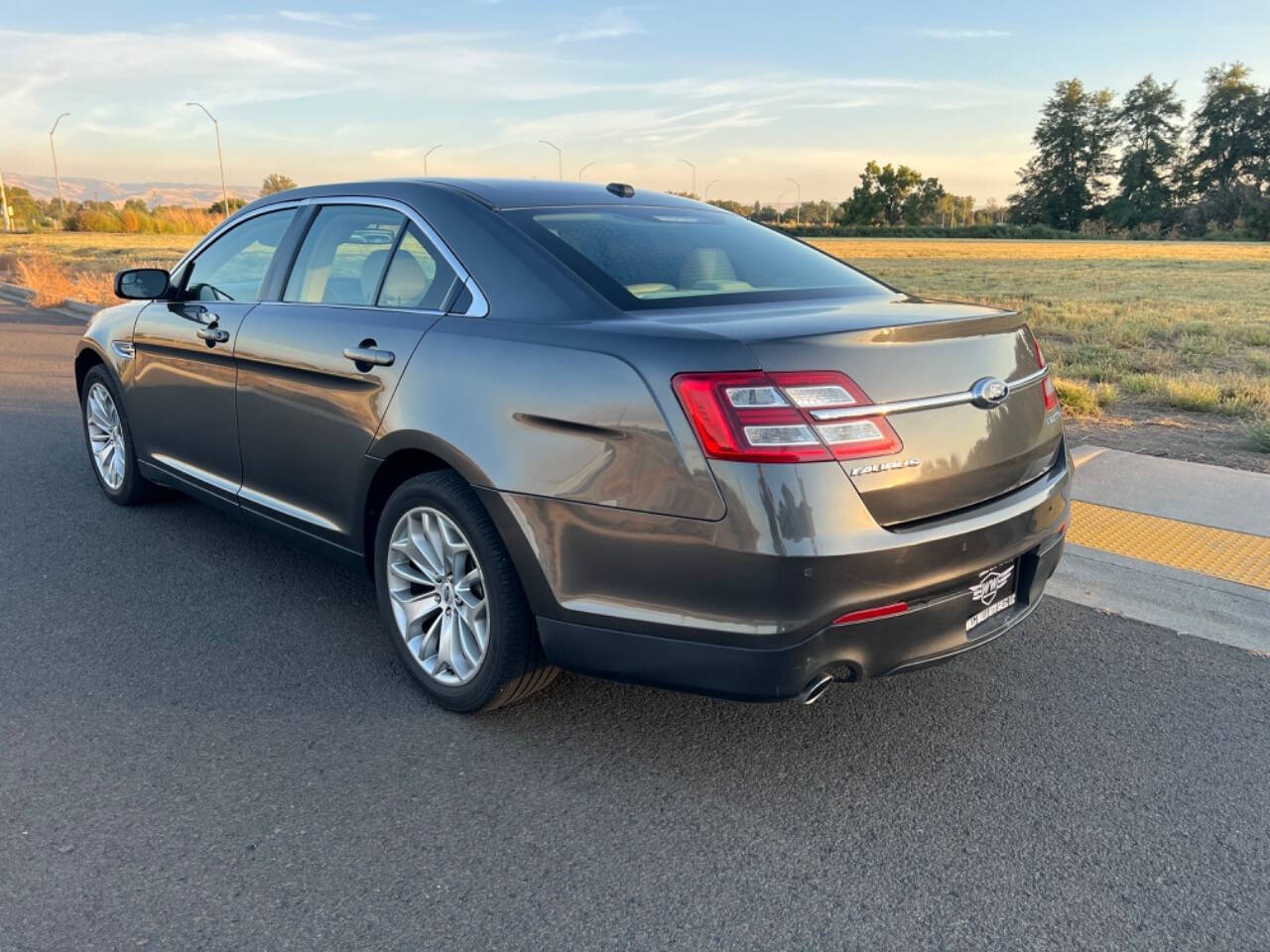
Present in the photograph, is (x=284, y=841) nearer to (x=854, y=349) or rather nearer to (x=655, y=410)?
(x=655, y=410)

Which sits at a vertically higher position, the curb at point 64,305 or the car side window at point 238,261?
the car side window at point 238,261

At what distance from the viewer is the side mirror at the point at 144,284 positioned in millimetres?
4695

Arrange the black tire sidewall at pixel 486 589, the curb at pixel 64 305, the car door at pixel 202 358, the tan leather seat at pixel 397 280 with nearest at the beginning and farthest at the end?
1. the black tire sidewall at pixel 486 589
2. the tan leather seat at pixel 397 280
3. the car door at pixel 202 358
4. the curb at pixel 64 305

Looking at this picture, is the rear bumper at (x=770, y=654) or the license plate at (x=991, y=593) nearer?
the rear bumper at (x=770, y=654)

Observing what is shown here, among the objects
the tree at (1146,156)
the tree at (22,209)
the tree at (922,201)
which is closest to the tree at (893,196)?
the tree at (922,201)

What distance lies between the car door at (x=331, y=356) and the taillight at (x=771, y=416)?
1126 millimetres

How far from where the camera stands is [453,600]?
10.6 ft

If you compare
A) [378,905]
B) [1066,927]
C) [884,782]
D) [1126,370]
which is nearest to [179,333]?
[378,905]

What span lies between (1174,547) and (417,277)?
3.56 metres

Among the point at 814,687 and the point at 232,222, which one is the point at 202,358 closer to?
the point at 232,222

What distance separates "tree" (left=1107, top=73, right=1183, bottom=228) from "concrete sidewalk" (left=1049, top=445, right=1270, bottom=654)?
95241mm

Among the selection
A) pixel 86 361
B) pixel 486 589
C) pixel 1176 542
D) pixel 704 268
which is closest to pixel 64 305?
pixel 86 361

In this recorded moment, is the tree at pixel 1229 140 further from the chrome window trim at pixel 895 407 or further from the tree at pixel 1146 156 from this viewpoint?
the chrome window trim at pixel 895 407

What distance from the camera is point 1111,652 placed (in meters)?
3.70
